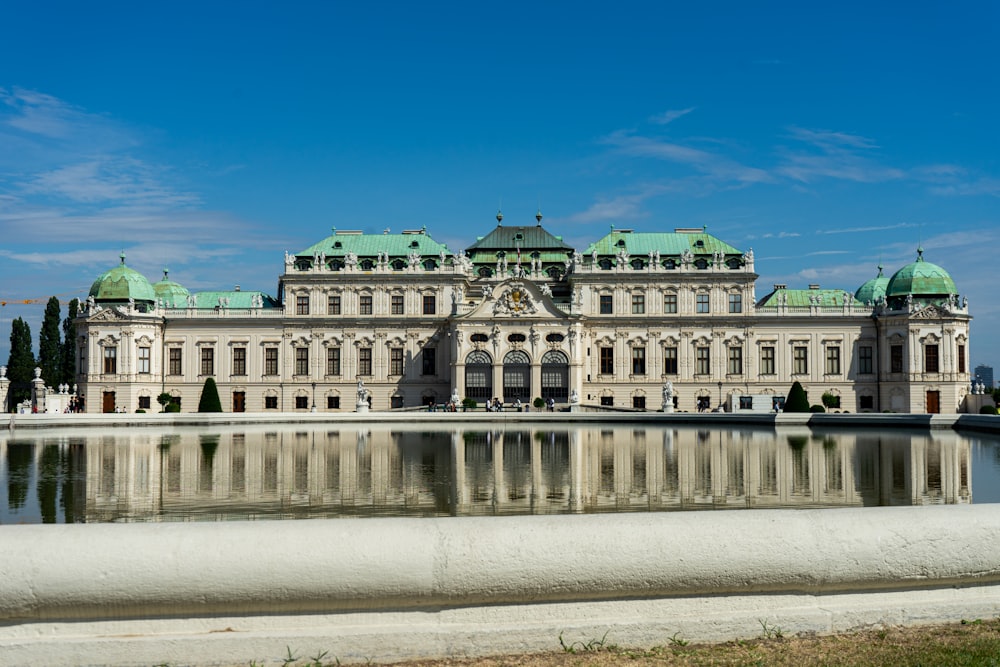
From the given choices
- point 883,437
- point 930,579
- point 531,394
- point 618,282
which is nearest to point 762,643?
point 930,579

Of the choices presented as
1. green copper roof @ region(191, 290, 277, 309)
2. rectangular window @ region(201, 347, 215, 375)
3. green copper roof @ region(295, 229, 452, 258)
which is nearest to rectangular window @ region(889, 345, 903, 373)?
green copper roof @ region(295, 229, 452, 258)

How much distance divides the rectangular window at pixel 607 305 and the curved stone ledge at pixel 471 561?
7590 cm

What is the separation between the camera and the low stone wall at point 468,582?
5.99m

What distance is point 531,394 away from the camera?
7819cm

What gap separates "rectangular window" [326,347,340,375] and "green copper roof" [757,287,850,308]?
125 ft

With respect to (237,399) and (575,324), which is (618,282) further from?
(237,399)

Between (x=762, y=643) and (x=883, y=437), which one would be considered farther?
(x=883, y=437)

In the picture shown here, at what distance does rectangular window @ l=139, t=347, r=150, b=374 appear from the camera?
8106cm

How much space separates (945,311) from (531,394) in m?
35.4

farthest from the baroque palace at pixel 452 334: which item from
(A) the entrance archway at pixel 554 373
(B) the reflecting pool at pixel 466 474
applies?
(B) the reflecting pool at pixel 466 474

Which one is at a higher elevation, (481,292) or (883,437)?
(481,292)

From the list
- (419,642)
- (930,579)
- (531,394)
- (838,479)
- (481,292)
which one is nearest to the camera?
(419,642)

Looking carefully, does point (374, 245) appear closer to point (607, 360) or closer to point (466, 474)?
point (607, 360)

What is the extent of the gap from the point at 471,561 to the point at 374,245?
7991cm
